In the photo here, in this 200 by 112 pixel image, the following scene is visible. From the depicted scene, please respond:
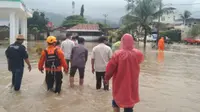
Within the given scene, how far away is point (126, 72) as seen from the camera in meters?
5.32

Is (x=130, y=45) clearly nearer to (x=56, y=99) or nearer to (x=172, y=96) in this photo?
(x=56, y=99)

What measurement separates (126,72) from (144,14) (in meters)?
39.4

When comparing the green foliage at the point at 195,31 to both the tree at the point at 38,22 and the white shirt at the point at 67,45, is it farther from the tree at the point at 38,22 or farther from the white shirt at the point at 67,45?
the white shirt at the point at 67,45

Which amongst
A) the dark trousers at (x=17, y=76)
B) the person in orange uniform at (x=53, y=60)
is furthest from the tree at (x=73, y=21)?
the person in orange uniform at (x=53, y=60)

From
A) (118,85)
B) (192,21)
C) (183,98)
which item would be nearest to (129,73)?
(118,85)

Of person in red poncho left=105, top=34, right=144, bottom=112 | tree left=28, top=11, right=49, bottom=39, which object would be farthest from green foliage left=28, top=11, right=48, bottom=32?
person in red poncho left=105, top=34, right=144, bottom=112

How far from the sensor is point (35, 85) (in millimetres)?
10562

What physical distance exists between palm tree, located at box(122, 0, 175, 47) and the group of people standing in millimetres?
32449

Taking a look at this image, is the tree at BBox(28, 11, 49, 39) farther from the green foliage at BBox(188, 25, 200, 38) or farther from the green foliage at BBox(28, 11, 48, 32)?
the green foliage at BBox(188, 25, 200, 38)

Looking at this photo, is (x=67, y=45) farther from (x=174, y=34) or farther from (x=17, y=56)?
(x=174, y=34)

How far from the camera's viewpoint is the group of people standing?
17.5 feet

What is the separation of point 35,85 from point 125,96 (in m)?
5.77

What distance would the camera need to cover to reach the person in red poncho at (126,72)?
17.5 ft

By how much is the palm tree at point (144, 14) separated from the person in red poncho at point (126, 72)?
38.9 m
